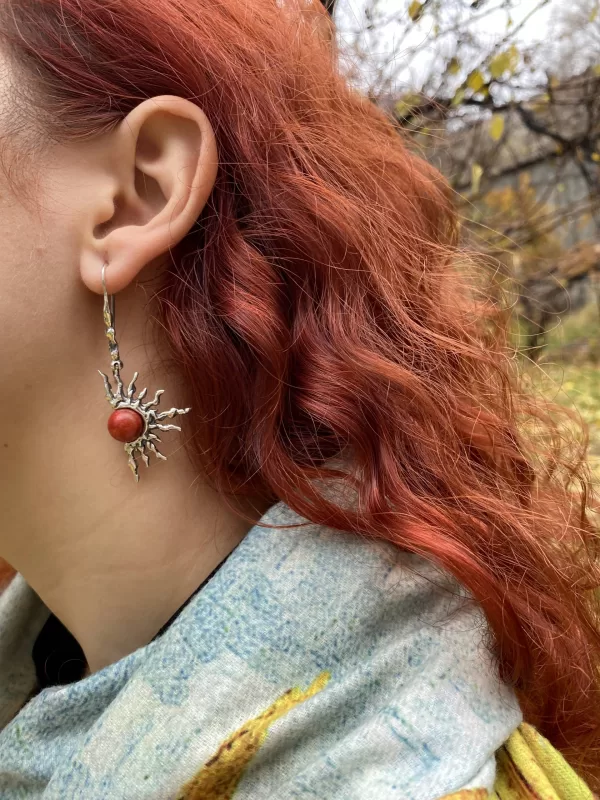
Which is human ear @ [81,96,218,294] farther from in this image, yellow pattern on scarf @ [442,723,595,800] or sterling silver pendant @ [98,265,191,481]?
yellow pattern on scarf @ [442,723,595,800]

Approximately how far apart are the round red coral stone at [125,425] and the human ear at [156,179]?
156mm

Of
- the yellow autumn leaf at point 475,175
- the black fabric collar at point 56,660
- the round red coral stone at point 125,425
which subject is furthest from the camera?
the yellow autumn leaf at point 475,175

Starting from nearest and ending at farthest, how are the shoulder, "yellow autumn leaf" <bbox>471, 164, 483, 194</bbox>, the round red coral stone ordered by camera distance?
the shoulder < the round red coral stone < "yellow autumn leaf" <bbox>471, 164, 483, 194</bbox>

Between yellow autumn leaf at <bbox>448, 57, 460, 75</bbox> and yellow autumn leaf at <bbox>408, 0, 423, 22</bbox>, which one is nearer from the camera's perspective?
yellow autumn leaf at <bbox>408, 0, 423, 22</bbox>

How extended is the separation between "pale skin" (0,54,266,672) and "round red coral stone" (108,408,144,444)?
4 cm

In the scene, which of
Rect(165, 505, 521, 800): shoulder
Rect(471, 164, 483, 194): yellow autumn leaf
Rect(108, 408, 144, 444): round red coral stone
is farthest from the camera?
Rect(471, 164, 483, 194): yellow autumn leaf

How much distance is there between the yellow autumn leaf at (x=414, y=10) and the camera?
159cm

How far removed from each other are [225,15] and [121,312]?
42 cm

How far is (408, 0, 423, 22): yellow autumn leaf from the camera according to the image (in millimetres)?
1590

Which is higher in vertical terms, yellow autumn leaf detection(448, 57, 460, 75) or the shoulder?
yellow autumn leaf detection(448, 57, 460, 75)

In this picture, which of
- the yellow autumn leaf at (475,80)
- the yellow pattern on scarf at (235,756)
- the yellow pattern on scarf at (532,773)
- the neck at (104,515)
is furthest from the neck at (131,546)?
the yellow autumn leaf at (475,80)

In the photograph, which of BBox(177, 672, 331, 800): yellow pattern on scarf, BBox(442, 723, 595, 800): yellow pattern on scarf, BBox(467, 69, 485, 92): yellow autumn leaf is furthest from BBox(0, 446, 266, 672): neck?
BBox(467, 69, 485, 92): yellow autumn leaf

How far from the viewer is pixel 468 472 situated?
0.82 m

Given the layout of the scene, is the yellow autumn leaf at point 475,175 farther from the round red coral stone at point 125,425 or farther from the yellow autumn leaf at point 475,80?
the round red coral stone at point 125,425
